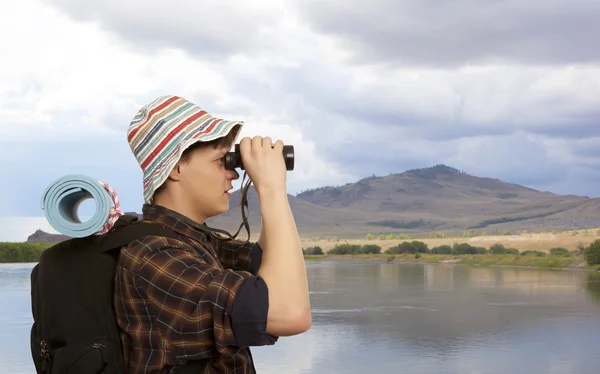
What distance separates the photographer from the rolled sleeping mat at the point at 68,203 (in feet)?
6.59

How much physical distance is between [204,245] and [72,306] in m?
0.37

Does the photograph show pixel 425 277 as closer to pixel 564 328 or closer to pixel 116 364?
pixel 564 328

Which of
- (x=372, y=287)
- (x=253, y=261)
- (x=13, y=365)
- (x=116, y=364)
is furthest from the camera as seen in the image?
(x=372, y=287)

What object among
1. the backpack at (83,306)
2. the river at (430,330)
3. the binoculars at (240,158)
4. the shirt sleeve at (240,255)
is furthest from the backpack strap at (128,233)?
the river at (430,330)

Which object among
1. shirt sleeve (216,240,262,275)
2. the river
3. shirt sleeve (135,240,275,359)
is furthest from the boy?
the river

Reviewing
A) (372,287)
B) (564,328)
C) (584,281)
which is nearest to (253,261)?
(564,328)

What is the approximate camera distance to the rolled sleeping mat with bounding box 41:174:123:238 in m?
2.01

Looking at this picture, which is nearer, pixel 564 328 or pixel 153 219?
pixel 153 219

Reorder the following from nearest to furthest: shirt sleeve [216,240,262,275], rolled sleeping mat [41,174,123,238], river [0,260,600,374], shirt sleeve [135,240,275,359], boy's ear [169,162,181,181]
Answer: shirt sleeve [135,240,275,359], rolled sleeping mat [41,174,123,238], boy's ear [169,162,181,181], shirt sleeve [216,240,262,275], river [0,260,600,374]

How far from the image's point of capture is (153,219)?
2152 mm

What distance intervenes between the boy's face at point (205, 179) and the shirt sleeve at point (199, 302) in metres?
0.17

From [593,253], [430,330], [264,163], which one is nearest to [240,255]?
[264,163]

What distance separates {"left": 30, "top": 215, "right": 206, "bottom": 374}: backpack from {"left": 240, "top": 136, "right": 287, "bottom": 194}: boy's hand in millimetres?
270

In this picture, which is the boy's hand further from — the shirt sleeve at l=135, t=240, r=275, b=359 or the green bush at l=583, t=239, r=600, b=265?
the green bush at l=583, t=239, r=600, b=265
